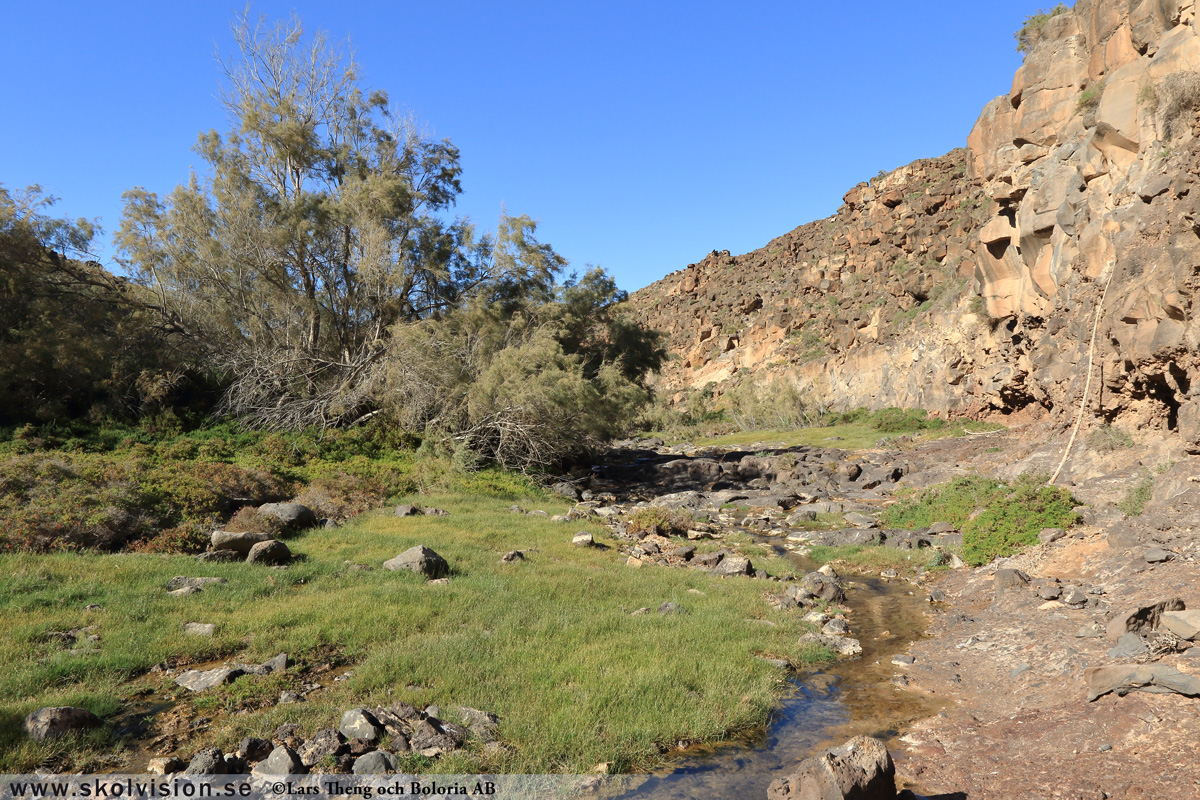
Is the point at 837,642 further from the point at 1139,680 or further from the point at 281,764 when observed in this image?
the point at 281,764

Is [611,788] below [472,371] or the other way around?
below

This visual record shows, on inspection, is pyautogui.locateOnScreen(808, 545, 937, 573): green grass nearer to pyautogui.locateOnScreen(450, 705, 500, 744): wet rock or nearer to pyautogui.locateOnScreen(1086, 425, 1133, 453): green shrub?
pyautogui.locateOnScreen(1086, 425, 1133, 453): green shrub

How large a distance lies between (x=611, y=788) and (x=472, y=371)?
1815cm

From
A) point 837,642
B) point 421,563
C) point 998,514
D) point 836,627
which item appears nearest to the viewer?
point 837,642

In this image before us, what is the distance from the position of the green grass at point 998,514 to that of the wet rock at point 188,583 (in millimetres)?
12797

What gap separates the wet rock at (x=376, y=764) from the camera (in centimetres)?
488

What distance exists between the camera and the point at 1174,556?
848 cm

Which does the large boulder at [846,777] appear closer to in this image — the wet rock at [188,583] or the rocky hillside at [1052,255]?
the wet rock at [188,583]

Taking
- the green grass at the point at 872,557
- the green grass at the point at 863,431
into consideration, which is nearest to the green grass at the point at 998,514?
the green grass at the point at 872,557

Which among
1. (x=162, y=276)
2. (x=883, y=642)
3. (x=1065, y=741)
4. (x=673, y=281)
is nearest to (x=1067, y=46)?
(x=883, y=642)

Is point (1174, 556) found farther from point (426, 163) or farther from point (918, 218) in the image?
point (918, 218)

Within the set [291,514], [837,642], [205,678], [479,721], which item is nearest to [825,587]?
[837,642]

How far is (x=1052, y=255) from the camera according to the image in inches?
864

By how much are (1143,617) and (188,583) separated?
1183 centimetres
